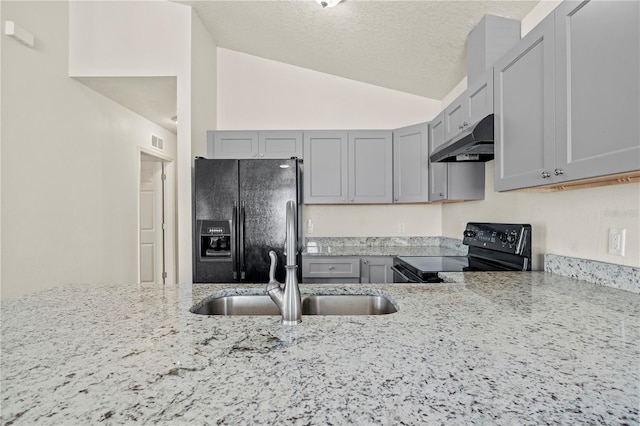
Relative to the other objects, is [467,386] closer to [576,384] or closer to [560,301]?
[576,384]

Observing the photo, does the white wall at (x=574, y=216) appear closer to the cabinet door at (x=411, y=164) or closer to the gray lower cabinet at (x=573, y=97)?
the gray lower cabinet at (x=573, y=97)

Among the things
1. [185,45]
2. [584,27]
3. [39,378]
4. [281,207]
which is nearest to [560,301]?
[584,27]

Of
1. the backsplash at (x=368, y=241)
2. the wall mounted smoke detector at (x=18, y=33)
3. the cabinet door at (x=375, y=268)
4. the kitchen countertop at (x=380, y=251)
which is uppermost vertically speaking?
the wall mounted smoke detector at (x=18, y=33)

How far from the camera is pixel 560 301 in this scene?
45.9 inches

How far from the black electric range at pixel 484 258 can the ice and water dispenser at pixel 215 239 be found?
145cm

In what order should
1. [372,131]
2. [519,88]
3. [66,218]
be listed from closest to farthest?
[519,88] → [66,218] → [372,131]

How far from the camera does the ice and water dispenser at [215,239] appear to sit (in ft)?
9.20

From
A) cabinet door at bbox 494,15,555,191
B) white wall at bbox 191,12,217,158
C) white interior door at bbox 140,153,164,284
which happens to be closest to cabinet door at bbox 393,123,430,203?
cabinet door at bbox 494,15,555,191

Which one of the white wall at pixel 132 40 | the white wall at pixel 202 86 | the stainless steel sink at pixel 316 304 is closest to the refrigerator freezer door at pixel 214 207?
the white wall at pixel 202 86

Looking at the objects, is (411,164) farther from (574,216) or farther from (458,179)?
(574,216)

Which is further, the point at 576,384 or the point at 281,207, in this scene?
the point at 281,207

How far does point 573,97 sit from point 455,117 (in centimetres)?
124

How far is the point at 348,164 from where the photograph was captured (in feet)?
11.0

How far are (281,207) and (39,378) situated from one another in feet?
7.47
